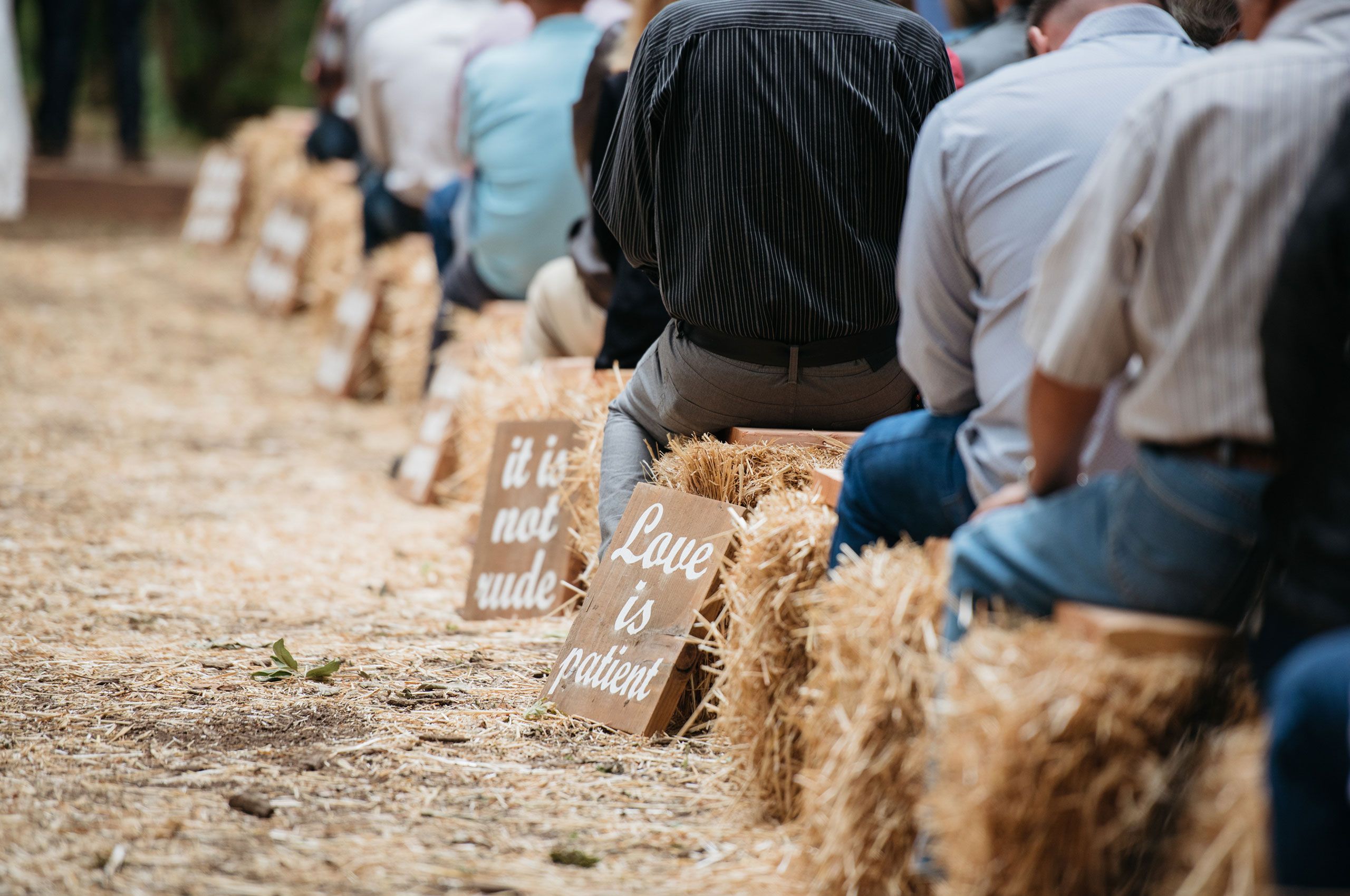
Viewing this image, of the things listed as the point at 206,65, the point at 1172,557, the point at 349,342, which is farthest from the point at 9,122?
the point at 1172,557

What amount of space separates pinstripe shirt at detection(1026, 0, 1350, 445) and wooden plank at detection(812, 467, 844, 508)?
2.05 feet

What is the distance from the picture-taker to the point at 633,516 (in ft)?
8.24

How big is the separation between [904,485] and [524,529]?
1.48m

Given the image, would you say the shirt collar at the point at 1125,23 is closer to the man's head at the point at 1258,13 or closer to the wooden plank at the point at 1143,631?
the man's head at the point at 1258,13

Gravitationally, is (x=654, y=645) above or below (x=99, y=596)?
above

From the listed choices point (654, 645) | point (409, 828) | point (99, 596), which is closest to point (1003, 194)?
point (654, 645)

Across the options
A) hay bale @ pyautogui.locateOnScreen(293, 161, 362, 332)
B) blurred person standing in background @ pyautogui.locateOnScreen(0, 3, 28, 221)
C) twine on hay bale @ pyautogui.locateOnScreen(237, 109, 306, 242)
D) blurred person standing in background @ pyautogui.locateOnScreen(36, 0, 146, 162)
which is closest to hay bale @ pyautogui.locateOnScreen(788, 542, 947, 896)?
hay bale @ pyautogui.locateOnScreen(293, 161, 362, 332)

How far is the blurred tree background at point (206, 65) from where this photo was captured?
1216 centimetres

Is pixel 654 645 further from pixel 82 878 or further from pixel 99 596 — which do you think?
pixel 99 596

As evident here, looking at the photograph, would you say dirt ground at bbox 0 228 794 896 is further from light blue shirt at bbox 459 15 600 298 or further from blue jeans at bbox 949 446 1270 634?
light blue shirt at bbox 459 15 600 298

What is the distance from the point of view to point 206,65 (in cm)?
1230

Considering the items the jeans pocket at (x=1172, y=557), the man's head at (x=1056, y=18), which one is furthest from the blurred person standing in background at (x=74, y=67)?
the jeans pocket at (x=1172, y=557)

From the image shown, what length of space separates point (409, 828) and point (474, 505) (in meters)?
2.06

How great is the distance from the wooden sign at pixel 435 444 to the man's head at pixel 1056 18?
2435 mm
